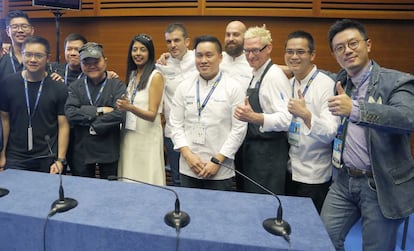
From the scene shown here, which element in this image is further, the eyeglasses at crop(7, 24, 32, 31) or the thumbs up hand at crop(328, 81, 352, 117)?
the eyeglasses at crop(7, 24, 32, 31)

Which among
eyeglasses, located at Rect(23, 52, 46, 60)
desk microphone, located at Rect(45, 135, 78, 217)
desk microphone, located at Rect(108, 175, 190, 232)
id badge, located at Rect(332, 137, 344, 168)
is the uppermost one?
eyeglasses, located at Rect(23, 52, 46, 60)

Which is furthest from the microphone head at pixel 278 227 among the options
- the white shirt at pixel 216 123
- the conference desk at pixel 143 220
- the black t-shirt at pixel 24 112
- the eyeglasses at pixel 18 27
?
the eyeglasses at pixel 18 27

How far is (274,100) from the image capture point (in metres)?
2.17

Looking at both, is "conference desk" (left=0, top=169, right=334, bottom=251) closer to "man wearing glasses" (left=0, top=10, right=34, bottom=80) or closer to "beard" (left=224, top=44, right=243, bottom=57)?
"man wearing glasses" (left=0, top=10, right=34, bottom=80)

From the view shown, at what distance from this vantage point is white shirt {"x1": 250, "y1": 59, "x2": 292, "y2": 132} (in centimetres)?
207

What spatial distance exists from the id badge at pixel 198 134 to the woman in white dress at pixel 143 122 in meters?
0.43

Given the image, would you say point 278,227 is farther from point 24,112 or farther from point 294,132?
point 24,112

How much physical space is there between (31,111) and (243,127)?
5.06 ft

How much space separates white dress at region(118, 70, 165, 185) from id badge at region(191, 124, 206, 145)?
48 cm

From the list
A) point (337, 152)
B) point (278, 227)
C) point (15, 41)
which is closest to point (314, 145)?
point (337, 152)

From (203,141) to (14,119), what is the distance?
1.42 m

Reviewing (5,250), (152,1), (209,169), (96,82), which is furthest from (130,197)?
(152,1)

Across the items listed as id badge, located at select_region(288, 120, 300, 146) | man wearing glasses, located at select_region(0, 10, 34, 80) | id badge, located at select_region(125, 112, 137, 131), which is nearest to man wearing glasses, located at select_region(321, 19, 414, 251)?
id badge, located at select_region(288, 120, 300, 146)

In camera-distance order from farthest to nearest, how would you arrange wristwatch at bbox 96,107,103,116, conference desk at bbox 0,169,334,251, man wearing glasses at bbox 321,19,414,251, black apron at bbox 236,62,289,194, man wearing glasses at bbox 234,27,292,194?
1. wristwatch at bbox 96,107,103,116
2. black apron at bbox 236,62,289,194
3. man wearing glasses at bbox 234,27,292,194
4. man wearing glasses at bbox 321,19,414,251
5. conference desk at bbox 0,169,334,251
